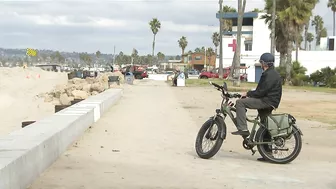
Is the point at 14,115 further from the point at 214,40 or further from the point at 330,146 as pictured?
the point at 214,40

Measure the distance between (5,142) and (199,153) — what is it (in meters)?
3.34

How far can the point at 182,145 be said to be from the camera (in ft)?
35.4

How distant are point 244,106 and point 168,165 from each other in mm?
1576

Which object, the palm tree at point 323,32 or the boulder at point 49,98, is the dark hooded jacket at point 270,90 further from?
the palm tree at point 323,32

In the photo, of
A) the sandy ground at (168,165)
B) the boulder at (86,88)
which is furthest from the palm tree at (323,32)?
the sandy ground at (168,165)

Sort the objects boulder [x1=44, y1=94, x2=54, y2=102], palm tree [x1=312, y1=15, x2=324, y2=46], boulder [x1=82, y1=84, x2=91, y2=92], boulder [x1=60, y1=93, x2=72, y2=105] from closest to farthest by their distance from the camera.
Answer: boulder [x1=60, y1=93, x2=72, y2=105] → boulder [x1=82, y1=84, x2=91, y2=92] → boulder [x1=44, y1=94, x2=54, y2=102] → palm tree [x1=312, y1=15, x2=324, y2=46]

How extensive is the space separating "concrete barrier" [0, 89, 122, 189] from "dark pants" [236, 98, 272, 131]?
9.65 ft

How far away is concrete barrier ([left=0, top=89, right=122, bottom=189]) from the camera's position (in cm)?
585

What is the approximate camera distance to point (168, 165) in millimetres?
8516


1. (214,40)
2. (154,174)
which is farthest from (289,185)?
(214,40)

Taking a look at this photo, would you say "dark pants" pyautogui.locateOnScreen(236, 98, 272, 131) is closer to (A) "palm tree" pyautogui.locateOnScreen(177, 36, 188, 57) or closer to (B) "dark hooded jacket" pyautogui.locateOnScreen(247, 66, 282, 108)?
(B) "dark hooded jacket" pyautogui.locateOnScreen(247, 66, 282, 108)

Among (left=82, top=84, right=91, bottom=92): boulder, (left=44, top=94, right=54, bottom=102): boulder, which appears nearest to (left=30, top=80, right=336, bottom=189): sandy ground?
(left=82, top=84, right=91, bottom=92): boulder

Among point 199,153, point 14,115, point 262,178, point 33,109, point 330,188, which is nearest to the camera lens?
point 330,188

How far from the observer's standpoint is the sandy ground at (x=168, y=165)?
23.5ft
